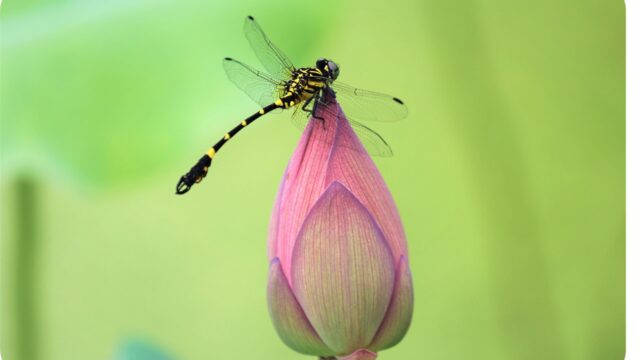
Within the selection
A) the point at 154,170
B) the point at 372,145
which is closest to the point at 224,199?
the point at 154,170

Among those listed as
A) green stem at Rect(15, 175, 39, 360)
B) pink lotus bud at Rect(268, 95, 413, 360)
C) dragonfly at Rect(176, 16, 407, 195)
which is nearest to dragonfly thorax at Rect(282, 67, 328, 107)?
dragonfly at Rect(176, 16, 407, 195)

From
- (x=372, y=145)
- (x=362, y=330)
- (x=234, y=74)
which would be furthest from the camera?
(x=234, y=74)

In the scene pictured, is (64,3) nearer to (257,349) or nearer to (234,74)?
(234,74)

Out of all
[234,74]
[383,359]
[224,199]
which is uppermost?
[234,74]

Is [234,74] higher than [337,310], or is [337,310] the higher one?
[234,74]

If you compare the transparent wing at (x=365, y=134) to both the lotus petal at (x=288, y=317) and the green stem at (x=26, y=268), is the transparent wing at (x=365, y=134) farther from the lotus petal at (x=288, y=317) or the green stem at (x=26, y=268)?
the green stem at (x=26, y=268)

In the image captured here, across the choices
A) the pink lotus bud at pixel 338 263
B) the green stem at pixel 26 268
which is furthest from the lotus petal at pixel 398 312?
the green stem at pixel 26 268

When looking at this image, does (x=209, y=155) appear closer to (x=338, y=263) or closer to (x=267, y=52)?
(x=267, y=52)

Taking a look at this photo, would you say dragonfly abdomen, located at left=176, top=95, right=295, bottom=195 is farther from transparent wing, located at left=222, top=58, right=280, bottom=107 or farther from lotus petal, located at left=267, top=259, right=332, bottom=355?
lotus petal, located at left=267, top=259, right=332, bottom=355
